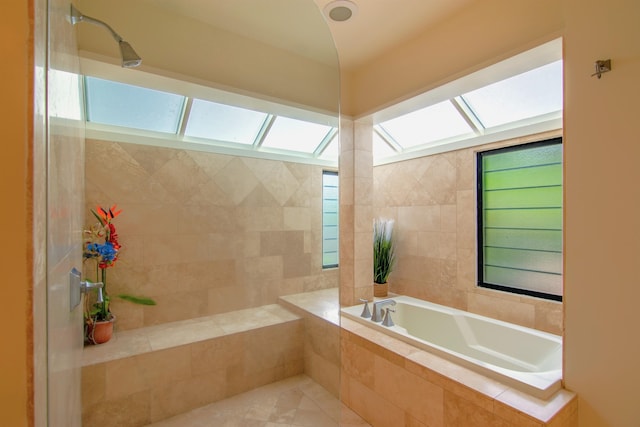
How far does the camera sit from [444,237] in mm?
2951

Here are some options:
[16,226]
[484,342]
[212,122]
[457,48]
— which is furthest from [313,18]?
[484,342]

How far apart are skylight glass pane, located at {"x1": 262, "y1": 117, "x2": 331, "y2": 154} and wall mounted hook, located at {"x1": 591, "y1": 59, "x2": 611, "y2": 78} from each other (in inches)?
66.1

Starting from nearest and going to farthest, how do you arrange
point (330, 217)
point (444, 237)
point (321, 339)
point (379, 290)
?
point (321, 339)
point (330, 217)
point (444, 237)
point (379, 290)

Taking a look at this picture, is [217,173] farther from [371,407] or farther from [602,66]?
[602,66]

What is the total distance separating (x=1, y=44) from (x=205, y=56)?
1.81 m

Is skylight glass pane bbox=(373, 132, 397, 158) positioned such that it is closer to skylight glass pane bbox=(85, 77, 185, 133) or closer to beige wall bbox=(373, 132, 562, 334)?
beige wall bbox=(373, 132, 562, 334)

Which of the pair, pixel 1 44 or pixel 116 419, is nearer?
pixel 1 44

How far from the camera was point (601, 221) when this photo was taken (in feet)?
4.53

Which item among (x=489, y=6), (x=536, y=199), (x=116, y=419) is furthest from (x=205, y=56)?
(x=536, y=199)

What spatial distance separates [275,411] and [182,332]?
2.83 ft

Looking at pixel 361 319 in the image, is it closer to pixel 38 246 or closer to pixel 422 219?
pixel 422 219

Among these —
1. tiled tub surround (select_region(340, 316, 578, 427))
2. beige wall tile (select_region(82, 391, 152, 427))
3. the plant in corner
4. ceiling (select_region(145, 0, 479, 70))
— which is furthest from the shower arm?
tiled tub surround (select_region(340, 316, 578, 427))

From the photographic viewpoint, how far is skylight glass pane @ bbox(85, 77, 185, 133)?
1929 mm

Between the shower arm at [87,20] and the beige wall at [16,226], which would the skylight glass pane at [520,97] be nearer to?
the shower arm at [87,20]
